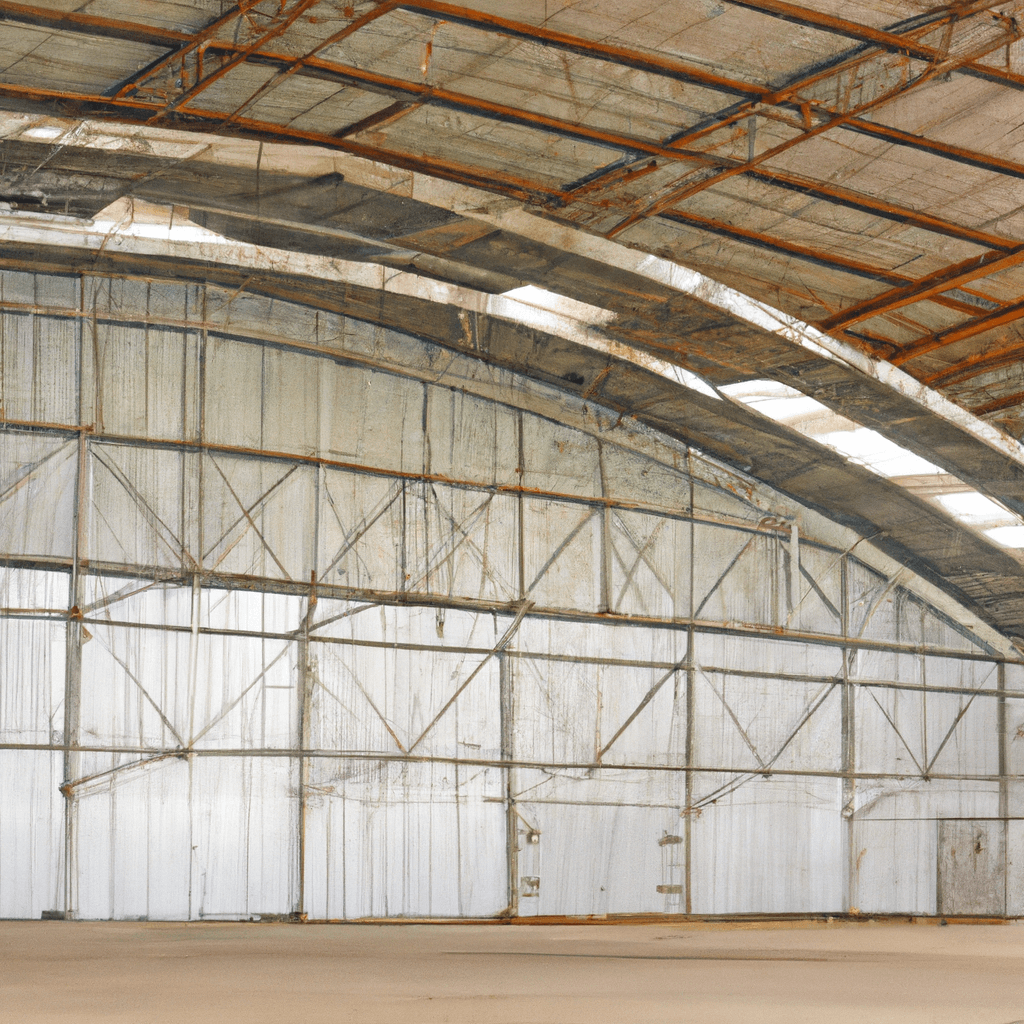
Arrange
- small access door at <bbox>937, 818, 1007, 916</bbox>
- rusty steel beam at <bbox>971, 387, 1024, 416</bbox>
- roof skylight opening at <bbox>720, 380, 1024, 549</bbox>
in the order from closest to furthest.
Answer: roof skylight opening at <bbox>720, 380, 1024, 549</bbox> → rusty steel beam at <bbox>971, 387, 1024, 416</bbox> → small access door at <bbox>937, 818, 1007, 916</bbox>

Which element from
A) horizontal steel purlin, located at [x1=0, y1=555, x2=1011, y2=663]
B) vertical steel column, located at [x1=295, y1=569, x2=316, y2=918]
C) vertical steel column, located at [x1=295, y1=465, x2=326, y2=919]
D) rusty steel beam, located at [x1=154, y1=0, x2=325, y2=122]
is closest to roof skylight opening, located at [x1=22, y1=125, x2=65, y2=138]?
rusty steel beam, located at [x1=154, y1=0, x2=325, y2=122]

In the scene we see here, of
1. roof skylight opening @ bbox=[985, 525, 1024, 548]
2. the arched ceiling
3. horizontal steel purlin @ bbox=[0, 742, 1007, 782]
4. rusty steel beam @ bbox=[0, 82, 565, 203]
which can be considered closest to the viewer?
the arched ceiling

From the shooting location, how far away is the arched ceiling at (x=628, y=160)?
10.9m

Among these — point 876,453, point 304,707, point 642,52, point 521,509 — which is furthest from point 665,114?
point 304,707

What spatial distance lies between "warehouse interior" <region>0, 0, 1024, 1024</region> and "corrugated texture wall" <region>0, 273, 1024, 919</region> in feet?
0.13

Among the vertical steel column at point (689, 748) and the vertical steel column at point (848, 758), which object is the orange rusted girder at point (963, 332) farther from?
the vertical steel column at point (689, 748)

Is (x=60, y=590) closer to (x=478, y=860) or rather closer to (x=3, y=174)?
(x=3, y=174)

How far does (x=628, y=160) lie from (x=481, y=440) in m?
3.19

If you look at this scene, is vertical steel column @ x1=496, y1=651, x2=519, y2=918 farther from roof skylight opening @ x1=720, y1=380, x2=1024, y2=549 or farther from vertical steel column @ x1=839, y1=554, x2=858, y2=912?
vertical steel column @ x1=839, y1=554, x2=858, y2=912

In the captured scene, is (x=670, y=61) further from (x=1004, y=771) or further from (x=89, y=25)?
(x=1004, y=771)

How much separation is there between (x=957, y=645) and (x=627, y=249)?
702cm

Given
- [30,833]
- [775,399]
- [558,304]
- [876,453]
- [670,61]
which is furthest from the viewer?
[876,453]

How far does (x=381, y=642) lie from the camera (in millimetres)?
13086

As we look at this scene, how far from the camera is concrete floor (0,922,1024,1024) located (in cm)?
670
